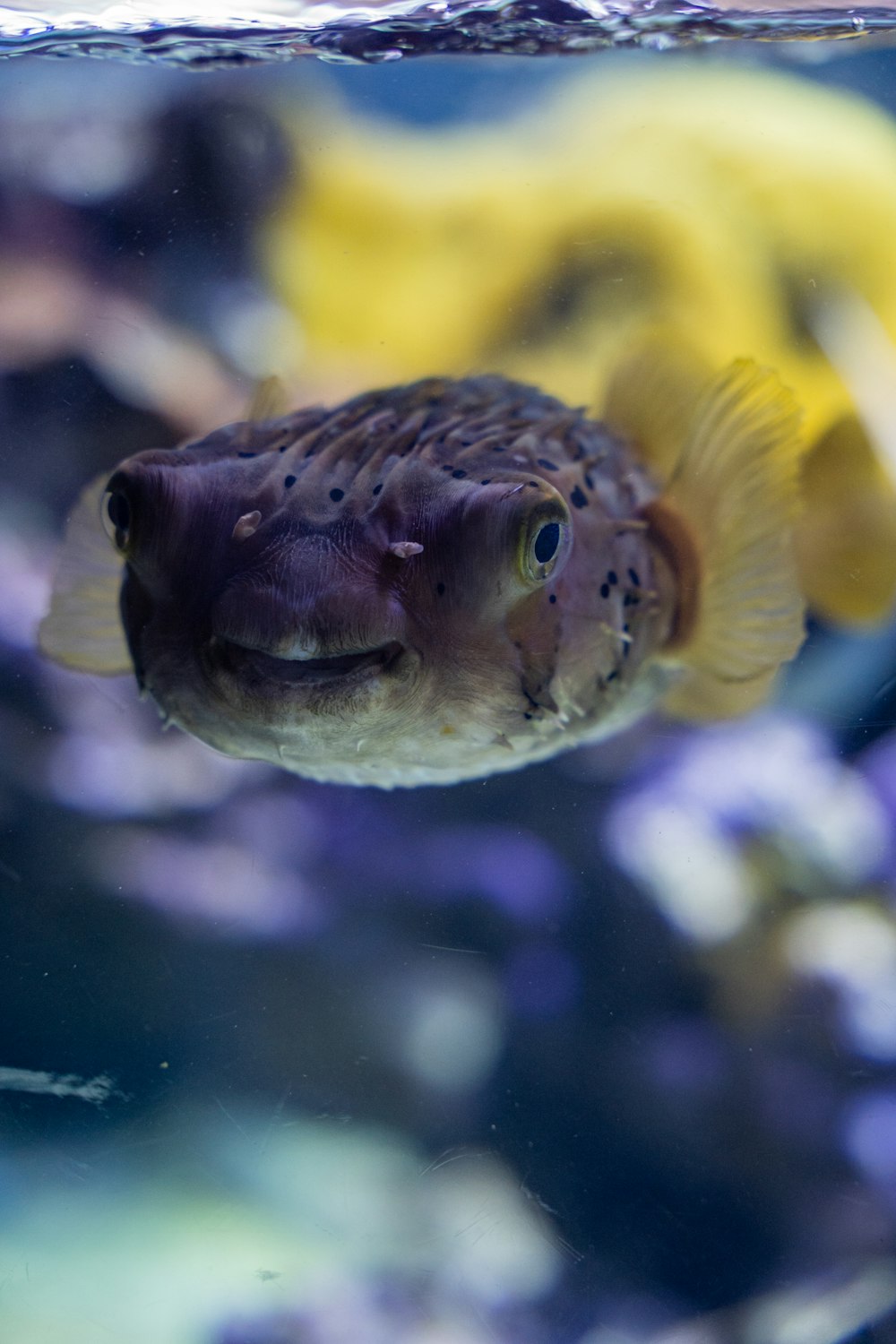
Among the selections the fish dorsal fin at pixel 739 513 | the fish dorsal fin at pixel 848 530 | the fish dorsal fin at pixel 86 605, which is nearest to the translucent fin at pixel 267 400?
the fish dorsal fin at pixel 86 605

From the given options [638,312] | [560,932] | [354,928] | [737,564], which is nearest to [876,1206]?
[560,932]

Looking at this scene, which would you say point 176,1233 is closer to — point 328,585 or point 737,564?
point 328,585

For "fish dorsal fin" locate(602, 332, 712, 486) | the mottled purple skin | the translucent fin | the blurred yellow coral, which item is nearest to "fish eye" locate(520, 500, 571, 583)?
the mottled purple skin

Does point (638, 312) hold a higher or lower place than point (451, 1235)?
higher

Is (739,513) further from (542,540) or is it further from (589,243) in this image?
(589,243)

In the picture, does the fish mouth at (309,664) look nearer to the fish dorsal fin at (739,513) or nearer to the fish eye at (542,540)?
the fish eye at (542,540)
